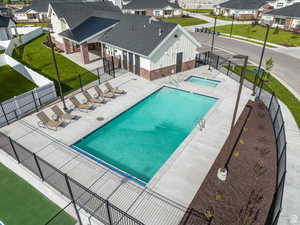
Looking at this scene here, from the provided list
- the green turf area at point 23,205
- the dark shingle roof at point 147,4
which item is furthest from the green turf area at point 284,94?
the dark shingle roof at point 147,4

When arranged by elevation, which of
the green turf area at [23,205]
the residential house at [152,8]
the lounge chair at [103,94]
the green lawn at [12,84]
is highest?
the residential house at [152,8]

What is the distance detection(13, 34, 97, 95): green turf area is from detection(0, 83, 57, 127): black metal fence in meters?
2.39

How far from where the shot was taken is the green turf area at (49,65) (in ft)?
80.5

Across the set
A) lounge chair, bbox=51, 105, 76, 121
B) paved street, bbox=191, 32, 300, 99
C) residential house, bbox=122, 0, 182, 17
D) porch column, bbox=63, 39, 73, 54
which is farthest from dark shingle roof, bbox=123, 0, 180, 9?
lounge chair, bbox=51, 105, 76, 121

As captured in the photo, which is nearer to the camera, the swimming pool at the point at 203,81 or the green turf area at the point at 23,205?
the green turf area at the point at 23,205

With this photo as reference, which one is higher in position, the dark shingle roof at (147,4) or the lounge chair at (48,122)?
the dark shingle roof at (147,4)

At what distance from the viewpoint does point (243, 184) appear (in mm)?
11453

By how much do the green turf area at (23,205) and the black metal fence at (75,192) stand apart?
0.61 m

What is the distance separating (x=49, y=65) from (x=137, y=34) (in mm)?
14325

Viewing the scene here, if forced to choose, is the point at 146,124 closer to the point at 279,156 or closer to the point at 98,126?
the point at 98,126

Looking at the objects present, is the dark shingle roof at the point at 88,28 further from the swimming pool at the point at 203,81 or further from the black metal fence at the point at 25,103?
the swimming pool at the point at 203,81

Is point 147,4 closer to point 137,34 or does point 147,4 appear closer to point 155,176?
point 137,34

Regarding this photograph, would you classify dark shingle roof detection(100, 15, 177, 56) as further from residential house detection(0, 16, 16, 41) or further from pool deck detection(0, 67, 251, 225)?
residential house detection(0, 16, 16, 41)

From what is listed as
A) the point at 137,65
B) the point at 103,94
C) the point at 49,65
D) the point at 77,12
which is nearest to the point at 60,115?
the point at 103,94
